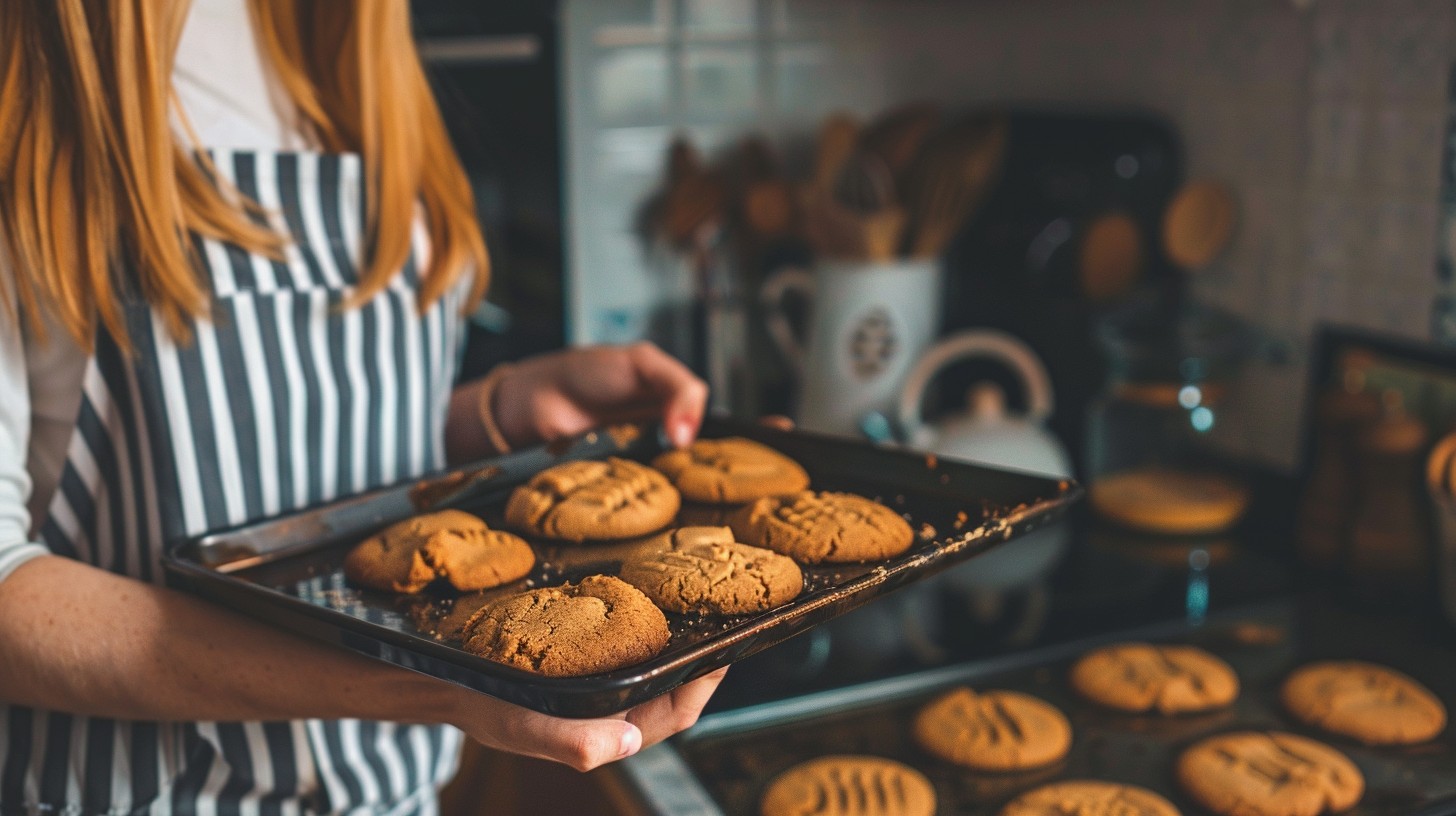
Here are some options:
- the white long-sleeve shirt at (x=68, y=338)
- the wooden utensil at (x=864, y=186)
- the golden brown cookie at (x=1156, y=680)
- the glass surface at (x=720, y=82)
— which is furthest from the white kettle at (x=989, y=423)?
the white long-sleeve shirt at (x=68, y=338)

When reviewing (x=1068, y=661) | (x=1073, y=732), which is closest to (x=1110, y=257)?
(x=1068, y=661)

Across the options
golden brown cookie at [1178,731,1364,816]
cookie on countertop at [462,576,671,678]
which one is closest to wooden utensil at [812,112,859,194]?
golden brown cookie at [1178,731,1364,816]

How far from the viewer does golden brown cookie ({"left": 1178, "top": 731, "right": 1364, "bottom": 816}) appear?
2.91 ft

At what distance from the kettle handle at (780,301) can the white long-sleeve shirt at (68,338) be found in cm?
84

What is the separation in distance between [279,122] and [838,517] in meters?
0.51

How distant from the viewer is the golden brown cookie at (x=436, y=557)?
0.77 m

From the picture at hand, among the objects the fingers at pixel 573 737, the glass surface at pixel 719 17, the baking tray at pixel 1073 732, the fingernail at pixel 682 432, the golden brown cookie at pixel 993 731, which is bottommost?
the baking tray at pixel 1073 732

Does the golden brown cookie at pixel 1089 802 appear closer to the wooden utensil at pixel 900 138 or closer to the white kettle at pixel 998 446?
the white kettle at pixel 998 446

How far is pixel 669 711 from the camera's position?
2.11ft

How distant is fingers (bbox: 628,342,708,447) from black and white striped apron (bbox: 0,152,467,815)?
17 cm

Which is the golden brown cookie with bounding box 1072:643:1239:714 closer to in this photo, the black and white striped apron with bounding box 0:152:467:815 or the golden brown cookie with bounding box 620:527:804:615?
the golden brown cookie with bounding box 620:527:804:615

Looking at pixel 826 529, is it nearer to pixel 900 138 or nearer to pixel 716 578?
pixel 716 578

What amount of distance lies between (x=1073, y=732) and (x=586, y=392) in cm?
49

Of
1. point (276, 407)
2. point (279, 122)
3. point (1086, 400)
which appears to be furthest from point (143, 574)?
point (1086, 400)
